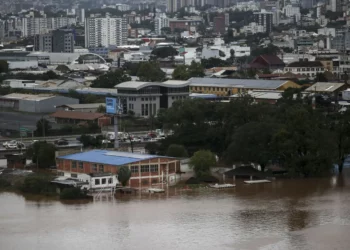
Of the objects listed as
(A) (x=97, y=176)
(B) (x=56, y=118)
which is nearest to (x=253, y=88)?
(B) (x=56, y=118)

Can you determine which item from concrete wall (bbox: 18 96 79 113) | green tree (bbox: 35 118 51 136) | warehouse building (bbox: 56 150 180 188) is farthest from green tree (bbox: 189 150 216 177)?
concrete wall (bbox: 18 96 79 113)

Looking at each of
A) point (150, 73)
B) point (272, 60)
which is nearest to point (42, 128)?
point (150, 73)

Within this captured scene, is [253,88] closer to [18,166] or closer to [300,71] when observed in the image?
[300,71]

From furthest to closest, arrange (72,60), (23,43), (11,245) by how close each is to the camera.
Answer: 1. (23,43)
2. (72,60)
3. (11,245)

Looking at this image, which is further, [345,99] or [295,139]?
[345,99]

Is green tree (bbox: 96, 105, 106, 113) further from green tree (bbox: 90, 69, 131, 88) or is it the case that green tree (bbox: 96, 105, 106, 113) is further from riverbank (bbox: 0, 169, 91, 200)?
riverbank (bbox: 0, 169, 91, 200)

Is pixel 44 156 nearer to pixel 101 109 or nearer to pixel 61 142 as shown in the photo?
pixel 61 142
